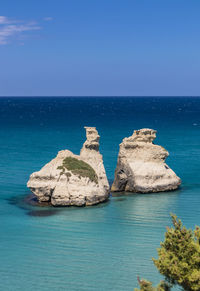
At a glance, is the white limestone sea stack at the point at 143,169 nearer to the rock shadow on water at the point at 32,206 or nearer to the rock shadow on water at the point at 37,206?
the rock shadow on water at the point at 37,206

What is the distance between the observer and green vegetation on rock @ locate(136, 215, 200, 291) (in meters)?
18.4

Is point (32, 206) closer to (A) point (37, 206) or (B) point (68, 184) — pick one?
(A) point (37, 206)

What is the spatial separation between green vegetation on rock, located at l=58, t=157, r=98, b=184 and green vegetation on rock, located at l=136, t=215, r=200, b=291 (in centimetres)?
2286

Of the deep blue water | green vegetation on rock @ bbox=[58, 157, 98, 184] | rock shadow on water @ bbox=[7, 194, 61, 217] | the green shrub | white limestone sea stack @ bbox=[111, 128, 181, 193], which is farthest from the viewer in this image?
white limestone sea stack @ bbox=[111, 128, 181, 193]

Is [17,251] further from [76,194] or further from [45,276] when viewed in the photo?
[76,194]

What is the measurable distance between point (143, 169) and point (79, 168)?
24.0 ft

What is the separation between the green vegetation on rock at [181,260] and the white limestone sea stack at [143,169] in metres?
26.8

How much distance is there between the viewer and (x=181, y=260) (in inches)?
740

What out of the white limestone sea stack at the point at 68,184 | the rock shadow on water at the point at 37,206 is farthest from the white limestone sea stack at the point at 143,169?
the rock shadow on water at the point at 37,206

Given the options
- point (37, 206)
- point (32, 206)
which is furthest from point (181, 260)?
point (32, 206)

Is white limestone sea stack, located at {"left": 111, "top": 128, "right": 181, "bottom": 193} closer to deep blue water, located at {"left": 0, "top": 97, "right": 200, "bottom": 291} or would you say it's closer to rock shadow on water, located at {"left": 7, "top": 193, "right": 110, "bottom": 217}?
deep blue water, located at {"left": 0, "top": 97, "right": 200, "bottom": 291}

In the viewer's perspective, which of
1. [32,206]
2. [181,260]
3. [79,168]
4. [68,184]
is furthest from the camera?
[79,168]

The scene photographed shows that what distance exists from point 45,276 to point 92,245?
5266 millimetres

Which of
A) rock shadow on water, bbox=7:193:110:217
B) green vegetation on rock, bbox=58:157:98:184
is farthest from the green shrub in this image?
green vegetation on rock, bbox=58:157:98:184
